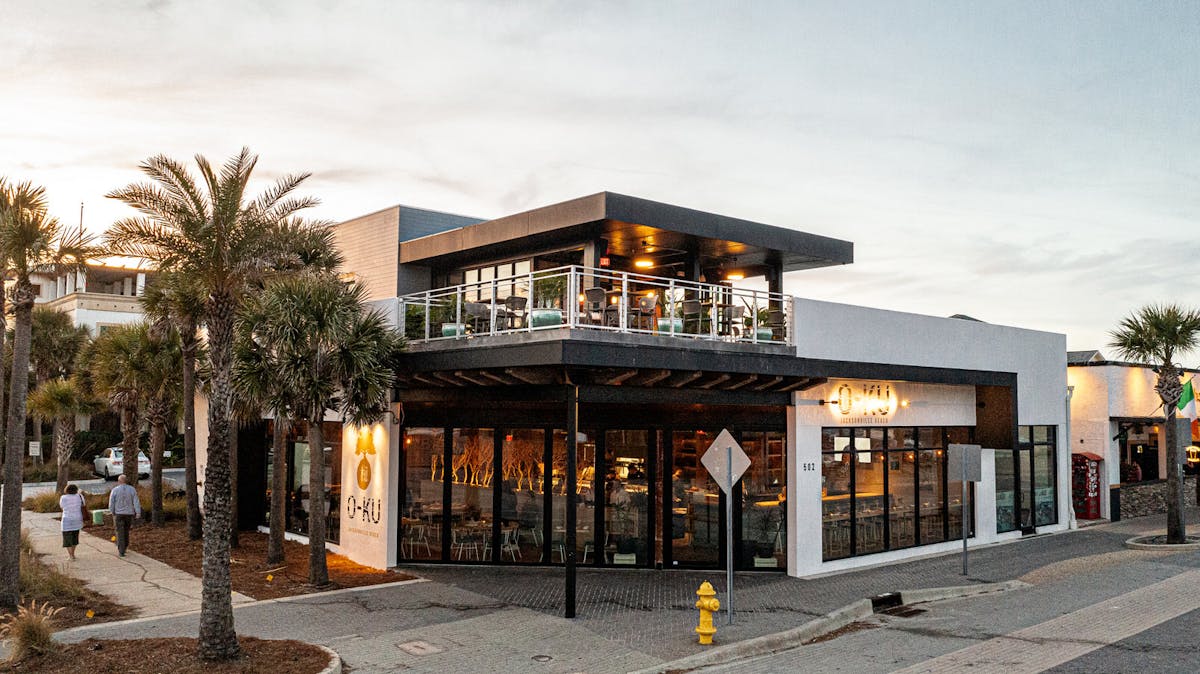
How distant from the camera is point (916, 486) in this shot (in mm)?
19469

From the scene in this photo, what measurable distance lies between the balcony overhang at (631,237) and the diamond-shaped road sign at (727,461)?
4815 mm

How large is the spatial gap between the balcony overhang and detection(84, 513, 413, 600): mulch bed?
6.94 m

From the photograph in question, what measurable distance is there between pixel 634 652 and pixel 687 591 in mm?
3792

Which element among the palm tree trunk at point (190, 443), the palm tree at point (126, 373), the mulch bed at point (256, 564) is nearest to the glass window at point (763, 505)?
the mulch bed at point (256, 564)

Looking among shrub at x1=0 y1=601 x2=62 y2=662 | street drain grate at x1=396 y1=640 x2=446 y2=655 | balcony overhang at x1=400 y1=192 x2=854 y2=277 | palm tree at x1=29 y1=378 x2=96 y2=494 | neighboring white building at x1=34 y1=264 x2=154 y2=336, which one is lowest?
street drain grate at x1=396 y1=640 x2=446 y2=655

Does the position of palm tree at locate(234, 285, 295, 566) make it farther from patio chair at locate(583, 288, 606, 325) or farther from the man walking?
patio chair at locate(583, 288, 606, 325)

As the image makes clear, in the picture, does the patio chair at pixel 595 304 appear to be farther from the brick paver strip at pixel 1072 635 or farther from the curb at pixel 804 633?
the brick paver strip at pixel 1072 635

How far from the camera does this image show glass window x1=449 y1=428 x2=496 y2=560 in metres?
17.2

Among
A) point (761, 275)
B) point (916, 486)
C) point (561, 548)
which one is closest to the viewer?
point (561, 548)

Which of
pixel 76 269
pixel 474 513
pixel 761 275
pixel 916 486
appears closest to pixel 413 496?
pixel 474 513

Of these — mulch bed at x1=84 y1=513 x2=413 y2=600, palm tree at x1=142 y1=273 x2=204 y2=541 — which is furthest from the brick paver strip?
palm tree at x1=142 y1=273 x2=204 y2=541

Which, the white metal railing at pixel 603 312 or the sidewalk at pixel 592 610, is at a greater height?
the white metal railing at pixel 603 312

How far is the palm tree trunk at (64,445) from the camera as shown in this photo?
93.4ft

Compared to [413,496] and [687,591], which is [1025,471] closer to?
[687,591]
